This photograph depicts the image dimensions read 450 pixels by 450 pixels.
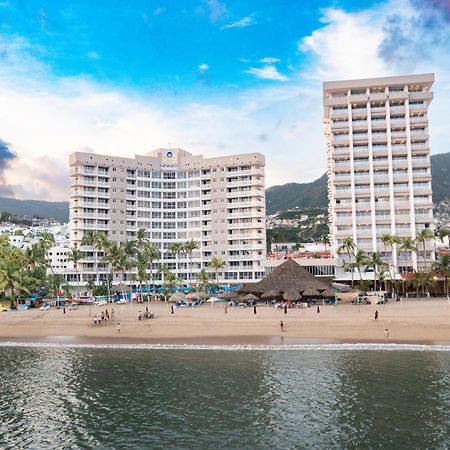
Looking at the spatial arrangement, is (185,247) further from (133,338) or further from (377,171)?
(133,338)

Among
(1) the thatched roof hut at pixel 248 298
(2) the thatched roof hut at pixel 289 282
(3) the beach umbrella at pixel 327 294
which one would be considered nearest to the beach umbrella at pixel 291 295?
(2) the thatched roof hut at pixel 289 282

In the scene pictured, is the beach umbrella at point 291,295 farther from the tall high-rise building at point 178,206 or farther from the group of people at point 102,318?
the tall high-rise building at point 178,206

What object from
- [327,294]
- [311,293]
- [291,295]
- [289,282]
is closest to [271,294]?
[291,295]

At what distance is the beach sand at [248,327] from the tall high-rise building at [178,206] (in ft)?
163

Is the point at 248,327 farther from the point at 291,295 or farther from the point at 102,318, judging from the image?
the point at 102,318

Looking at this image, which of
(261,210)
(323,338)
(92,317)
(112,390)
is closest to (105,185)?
(261,210)

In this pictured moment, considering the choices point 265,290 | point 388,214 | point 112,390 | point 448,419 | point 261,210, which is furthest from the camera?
point 261,210

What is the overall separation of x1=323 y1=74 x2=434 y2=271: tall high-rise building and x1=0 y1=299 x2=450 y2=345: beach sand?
43983mm

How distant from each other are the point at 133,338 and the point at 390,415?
108 ft

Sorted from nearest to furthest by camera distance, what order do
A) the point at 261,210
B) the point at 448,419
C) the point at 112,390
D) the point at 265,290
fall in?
the point at 448,419
the point at 112,390
the point at 265,290
the point at 261,210

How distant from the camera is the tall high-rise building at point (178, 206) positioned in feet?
370

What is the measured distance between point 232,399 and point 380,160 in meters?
90.0

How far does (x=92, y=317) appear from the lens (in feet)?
201

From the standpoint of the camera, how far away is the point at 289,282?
67250mm
